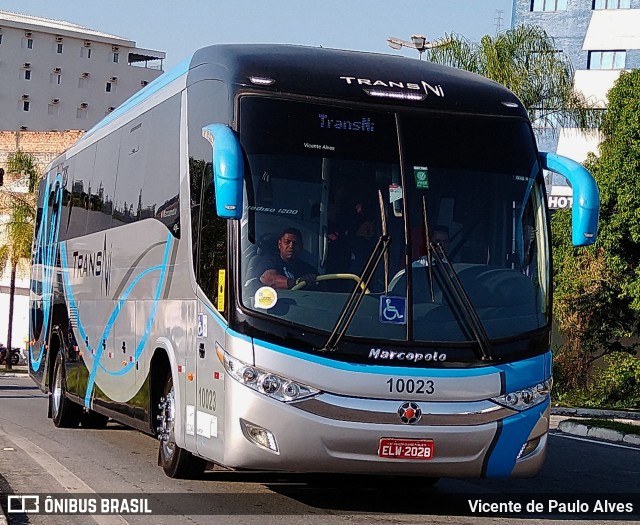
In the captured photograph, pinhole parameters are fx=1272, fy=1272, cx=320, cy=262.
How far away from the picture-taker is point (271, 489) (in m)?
11.0

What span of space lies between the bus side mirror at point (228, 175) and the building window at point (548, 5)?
46.4 metres

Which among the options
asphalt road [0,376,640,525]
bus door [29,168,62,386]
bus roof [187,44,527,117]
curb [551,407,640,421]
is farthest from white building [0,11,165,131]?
bus roof [187,44,527,117]

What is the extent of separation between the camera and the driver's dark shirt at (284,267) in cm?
930

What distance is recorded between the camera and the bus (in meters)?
9.09

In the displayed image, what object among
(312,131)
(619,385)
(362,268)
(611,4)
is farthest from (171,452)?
(611,4)

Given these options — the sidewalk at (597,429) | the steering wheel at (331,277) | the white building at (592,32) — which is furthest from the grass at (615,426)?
the white building at (592,32)

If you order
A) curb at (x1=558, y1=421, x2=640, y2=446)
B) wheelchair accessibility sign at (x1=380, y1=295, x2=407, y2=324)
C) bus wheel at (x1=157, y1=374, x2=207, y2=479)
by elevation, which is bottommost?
curb at (x1=558, y1=421, x2=640, y2=446)

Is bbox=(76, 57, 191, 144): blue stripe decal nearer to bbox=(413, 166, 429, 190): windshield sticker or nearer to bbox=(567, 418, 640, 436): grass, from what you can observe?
bbox=(413, 166, 429, 190): windshield sticker

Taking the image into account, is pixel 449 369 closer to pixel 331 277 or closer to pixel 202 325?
pixel 331 277

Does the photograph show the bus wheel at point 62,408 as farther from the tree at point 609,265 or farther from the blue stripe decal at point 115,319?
the tree at point 609,265

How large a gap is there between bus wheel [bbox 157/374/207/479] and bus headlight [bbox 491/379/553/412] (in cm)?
302

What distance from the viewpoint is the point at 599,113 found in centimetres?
3762

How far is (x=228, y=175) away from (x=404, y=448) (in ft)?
7.61

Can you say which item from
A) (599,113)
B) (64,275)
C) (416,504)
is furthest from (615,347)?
(416,504)
